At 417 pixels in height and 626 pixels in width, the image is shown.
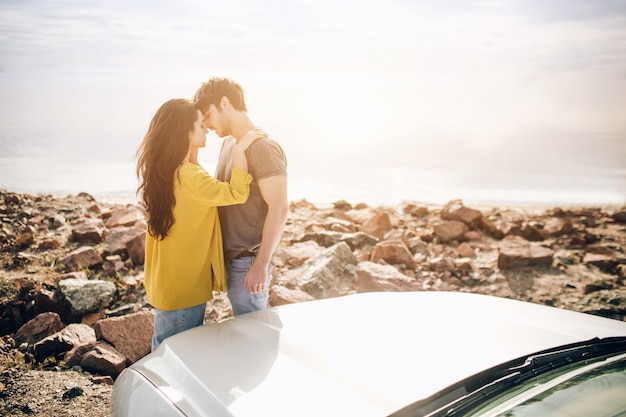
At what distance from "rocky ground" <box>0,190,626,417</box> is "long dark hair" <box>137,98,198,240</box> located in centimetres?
128

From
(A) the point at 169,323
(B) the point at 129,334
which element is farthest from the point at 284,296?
(A) the point at 169,323

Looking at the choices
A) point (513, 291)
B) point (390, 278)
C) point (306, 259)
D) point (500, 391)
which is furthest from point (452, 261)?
point (500, 391)

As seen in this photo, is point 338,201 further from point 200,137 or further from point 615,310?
point 200,137

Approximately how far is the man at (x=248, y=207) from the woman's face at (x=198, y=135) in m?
0.14

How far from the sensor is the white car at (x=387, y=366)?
1354mm

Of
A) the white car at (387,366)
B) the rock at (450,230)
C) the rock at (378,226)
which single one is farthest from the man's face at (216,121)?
the rock at (450,230)

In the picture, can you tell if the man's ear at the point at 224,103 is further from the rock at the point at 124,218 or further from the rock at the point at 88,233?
the rock at the point at 124,218

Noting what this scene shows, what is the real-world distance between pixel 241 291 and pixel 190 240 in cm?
38

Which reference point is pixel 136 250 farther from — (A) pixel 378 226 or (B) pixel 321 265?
(A) pixel 378 226

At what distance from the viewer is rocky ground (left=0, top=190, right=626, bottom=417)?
3291 mm

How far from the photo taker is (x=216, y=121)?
2766 mm

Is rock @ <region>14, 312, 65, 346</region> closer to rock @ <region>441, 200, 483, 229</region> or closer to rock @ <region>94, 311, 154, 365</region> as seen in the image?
rock @ <region>94, 311, 154, 365</region>

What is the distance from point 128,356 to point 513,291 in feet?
11.6

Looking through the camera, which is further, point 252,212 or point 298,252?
point 298,252
